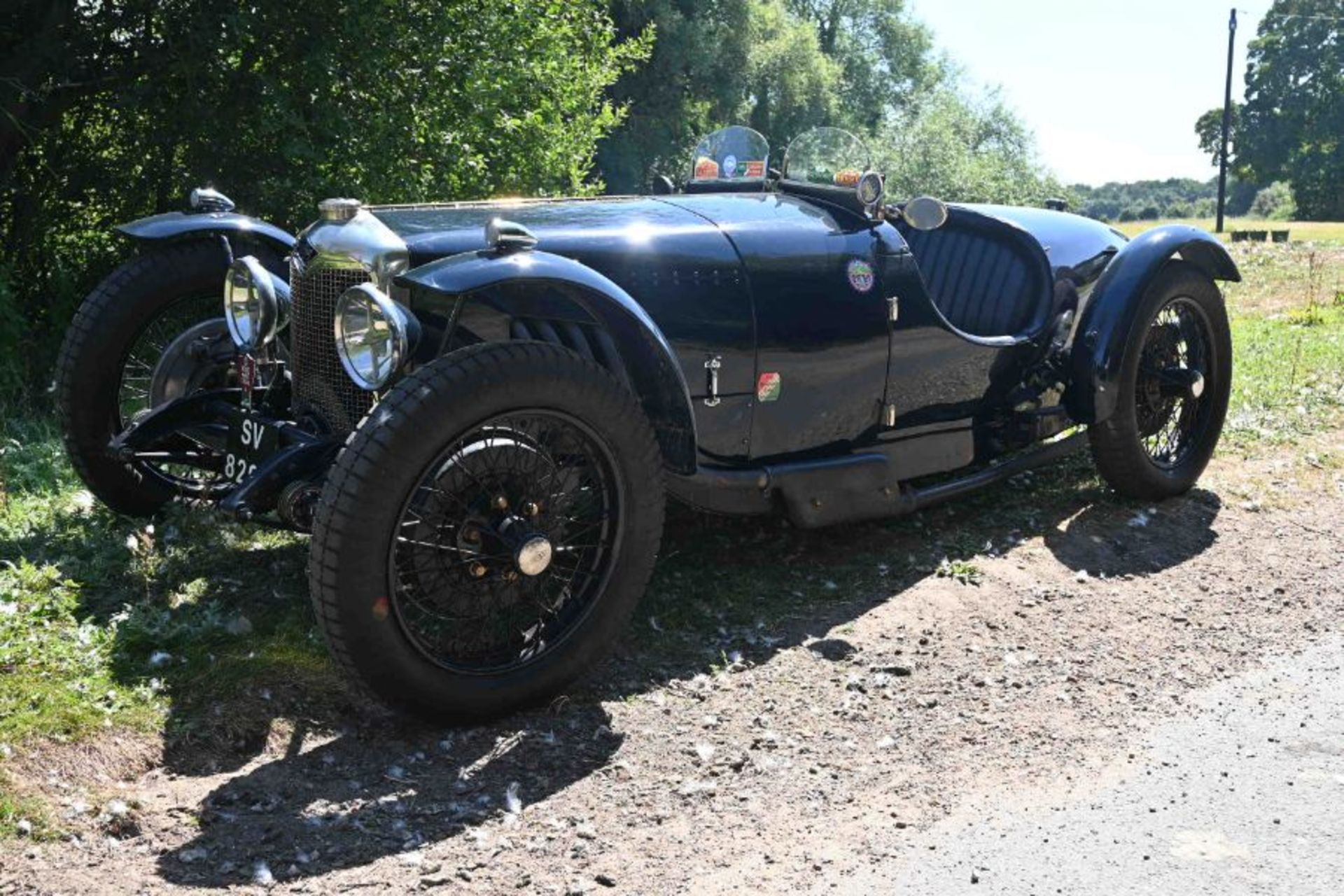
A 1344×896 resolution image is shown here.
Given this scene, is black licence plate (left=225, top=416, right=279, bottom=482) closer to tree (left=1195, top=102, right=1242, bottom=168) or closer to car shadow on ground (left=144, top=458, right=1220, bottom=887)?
car shadow on ground (left=144, top=458, right=1220, bottom=887)

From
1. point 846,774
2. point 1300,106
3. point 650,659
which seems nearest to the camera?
point 846,774

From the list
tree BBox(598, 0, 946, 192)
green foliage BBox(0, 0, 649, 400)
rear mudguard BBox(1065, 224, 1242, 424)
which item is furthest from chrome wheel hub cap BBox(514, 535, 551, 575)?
tree BBox(598, 0, 946, 192)

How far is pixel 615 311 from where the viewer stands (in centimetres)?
406

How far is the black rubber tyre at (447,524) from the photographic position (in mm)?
3439

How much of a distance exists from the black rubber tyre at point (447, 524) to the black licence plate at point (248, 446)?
816 millimetres

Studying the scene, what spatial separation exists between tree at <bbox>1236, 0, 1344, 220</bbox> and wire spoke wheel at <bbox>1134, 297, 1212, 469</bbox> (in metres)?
60.4

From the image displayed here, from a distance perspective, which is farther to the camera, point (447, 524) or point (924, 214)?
point (924, 214)

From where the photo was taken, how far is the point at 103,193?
8.46m

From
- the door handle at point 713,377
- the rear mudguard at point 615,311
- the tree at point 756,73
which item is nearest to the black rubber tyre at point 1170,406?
the door handle at point 713,377

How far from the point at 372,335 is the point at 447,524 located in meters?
0.61

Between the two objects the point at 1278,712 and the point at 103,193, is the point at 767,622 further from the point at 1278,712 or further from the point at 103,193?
the point at 103,193

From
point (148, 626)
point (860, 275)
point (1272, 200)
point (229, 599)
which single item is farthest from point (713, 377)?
point (1272, 200)

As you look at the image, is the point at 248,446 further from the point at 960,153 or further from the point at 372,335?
the point at 960,153

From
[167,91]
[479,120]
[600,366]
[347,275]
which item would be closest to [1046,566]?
[600,366]
